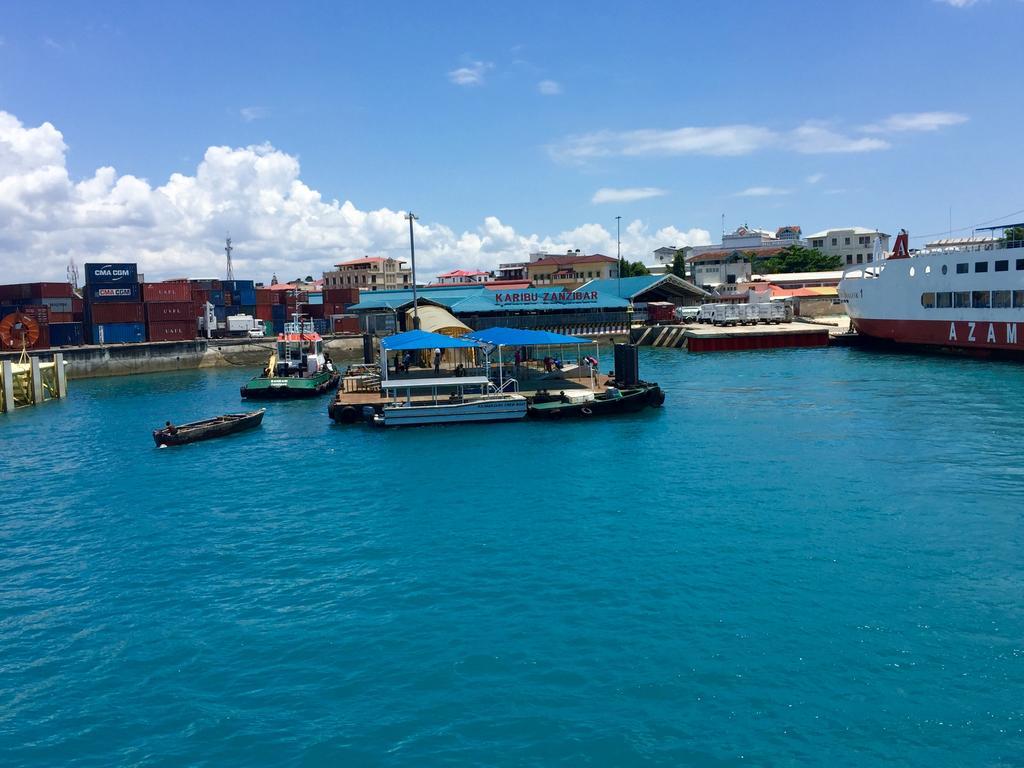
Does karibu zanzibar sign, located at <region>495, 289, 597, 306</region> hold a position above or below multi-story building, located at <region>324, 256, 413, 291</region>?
below

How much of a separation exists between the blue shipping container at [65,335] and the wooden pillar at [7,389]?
86.5 ft

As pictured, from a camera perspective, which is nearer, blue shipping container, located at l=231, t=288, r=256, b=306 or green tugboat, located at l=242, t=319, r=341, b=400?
green tugboat, located at l=242, t=319, r=341, b=400

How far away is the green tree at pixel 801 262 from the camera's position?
116 metres

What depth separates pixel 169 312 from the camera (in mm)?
79188

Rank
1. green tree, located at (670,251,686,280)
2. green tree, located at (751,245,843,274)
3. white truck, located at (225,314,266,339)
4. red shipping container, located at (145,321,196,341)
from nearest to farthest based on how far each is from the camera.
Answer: red shipping container, located at (145,321,196,341) < white truck, located at (225,314,266,339) < green tree, located at (751,245,843,274) < green tree, located at (670,251,686,280)

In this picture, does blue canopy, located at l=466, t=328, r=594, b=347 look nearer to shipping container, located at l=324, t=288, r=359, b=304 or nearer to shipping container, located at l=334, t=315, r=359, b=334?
shipping container, located at l=334, t=315, r=359, b=334

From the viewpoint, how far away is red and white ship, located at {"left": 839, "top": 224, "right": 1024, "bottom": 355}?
5225cm

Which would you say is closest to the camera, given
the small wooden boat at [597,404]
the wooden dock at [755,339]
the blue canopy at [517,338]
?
the small wooden boat at [597,404]

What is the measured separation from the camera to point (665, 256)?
15000 centimetres

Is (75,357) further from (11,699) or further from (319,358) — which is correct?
(11,699)

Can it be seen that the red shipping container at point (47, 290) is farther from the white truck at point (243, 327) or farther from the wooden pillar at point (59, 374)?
the wooden pillar at point (59, 374)

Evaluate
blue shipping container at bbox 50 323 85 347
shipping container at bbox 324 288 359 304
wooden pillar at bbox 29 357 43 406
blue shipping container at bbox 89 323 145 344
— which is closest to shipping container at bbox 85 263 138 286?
blue shipping container at bbox 89 323 145 344

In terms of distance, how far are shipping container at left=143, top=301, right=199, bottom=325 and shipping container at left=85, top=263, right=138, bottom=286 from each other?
11.3 feet

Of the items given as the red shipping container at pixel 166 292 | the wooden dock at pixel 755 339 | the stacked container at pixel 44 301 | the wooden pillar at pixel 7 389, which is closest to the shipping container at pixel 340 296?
the red shipping container at pixel 166 292
